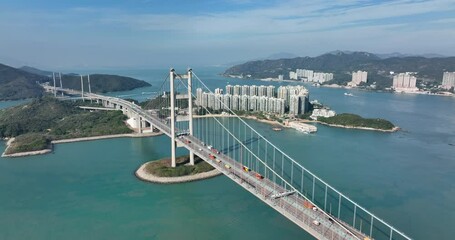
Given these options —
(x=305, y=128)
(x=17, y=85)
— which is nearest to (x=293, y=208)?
(x=305, y=128)

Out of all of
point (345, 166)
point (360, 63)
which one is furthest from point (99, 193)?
point (360, 63)

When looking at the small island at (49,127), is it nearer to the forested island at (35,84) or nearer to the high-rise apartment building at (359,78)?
the forested island at (35,84)

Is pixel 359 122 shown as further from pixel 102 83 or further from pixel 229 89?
pixel 102 83

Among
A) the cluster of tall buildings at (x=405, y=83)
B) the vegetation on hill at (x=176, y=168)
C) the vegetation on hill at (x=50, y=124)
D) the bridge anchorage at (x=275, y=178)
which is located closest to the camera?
the bridge anchorage at (x=275, y=178)

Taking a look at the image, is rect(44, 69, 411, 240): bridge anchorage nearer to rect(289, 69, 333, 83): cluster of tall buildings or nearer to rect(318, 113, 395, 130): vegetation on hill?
rect(318, 113, 395, 130): vegetation on hill

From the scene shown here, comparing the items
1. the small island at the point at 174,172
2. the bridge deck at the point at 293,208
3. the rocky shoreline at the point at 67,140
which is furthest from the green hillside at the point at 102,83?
the bridge deck at the point at 293,208

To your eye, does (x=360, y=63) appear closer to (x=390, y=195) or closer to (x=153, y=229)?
(x=390, y=195)
